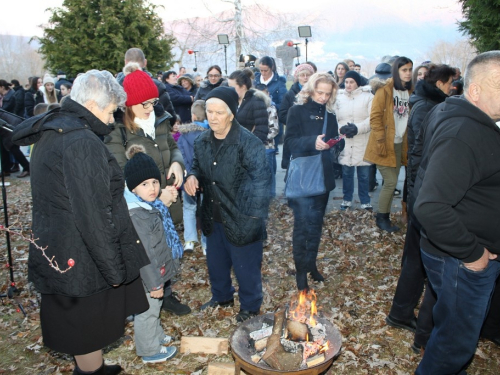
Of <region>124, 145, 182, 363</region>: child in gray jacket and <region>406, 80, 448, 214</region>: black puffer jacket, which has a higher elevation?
<region>406, 80, 448, 214</region>: black puffer jacket

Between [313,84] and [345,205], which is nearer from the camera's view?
[313,84]

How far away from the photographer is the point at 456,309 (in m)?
2.84

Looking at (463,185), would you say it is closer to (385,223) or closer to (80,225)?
(80,225)

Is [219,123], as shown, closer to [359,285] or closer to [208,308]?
[208,308]

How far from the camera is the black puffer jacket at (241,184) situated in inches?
158

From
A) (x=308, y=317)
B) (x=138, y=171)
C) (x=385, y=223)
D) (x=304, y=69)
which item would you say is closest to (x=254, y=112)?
(x=304, y=69)

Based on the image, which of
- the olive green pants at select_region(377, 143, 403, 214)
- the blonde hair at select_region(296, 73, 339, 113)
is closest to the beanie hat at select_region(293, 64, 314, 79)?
the olive green pants at select_region(377, 143, 403, 214)

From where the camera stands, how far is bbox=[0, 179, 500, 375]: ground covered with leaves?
392 centimetres

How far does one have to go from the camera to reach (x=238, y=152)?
13.2 ft

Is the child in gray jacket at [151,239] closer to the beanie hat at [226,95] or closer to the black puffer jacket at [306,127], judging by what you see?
the beanie hat at [226,95]

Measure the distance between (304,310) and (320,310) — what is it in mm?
1387

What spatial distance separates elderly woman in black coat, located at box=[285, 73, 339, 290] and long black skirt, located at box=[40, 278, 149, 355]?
2.35 m

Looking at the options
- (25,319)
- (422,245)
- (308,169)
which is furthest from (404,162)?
(25,319)

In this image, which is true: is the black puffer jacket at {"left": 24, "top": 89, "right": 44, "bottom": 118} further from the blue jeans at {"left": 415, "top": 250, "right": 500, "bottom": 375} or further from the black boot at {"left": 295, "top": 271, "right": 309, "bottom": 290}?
the blue jeans at {"left": 415, "top": 250, "right": 500, "bottom": 375}
